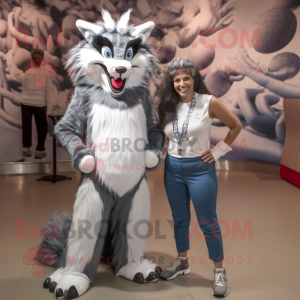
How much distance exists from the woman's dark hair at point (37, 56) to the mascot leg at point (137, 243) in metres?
3.42

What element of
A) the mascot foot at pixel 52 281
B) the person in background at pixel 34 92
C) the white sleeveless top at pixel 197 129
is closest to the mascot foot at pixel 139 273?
the mascot foot at pixel 52 281

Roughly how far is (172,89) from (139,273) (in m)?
1.17

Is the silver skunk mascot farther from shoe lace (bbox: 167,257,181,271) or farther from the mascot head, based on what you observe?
shoe lace (bbox: 167,257,181,271)

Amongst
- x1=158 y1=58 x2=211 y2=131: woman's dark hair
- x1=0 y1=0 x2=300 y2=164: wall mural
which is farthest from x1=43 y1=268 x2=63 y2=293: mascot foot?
x1=0 y1=0 x2=300 y2=164: wall mural

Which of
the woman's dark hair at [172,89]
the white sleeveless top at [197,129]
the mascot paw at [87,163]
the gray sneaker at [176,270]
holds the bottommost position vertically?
the gray sneaker at [176,270]

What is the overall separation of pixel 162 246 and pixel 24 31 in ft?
12.6

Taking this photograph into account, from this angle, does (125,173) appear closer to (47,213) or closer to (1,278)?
(1,278)

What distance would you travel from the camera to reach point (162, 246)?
2.65 metres

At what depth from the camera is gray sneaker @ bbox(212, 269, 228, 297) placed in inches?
77.1

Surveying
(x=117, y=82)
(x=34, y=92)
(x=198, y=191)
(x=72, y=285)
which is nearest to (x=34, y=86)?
(x=34, y=92)

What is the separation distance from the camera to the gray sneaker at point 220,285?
6.43 ft

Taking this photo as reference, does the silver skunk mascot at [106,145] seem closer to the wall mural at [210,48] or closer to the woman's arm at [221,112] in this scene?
the woman's arm at [221,112]

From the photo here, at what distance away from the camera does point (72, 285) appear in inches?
75.7

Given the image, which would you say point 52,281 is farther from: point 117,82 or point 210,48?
point 210,48
